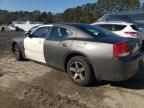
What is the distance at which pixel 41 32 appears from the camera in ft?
23.4

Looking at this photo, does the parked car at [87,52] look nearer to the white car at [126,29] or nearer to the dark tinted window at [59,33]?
the dark tinted window at [59,33]

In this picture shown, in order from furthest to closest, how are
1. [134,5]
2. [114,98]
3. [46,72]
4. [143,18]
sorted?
[134,5]
[143,18]
[46,72]
[114,98]

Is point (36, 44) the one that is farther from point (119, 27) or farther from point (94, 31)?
point (119, 27)

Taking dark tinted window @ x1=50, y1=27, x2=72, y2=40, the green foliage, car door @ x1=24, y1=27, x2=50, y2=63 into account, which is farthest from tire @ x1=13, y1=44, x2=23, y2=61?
the green foliage

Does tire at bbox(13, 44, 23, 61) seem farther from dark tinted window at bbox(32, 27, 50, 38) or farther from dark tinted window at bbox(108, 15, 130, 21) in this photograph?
dark tinted window at bbox(108, 15, 130, 21)

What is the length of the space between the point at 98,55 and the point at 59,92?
1.18 meters

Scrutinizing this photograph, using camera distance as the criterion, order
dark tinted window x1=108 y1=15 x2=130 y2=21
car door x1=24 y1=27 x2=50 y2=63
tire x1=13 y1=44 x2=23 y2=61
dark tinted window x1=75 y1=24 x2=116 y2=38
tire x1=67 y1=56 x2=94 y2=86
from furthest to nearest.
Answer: dark tinted window x1=108 y1=15 x2=130 y2=21 → tire x1=13 y1=44 x2=23 y2=61 → car door x1=24 y1=27 x2=50 y2=63 → dark tinted window x1=75 y1=24 x2=116 y2=38 → tire x1=67 y1=56 x2=94 y2=86

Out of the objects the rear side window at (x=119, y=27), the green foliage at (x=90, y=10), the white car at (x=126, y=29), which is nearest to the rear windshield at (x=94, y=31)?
the white car at (x=126, y=29)

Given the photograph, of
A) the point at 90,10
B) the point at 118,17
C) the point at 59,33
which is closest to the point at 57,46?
the point at 59,33

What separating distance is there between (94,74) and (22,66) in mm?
3006

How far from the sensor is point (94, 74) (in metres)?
5.45

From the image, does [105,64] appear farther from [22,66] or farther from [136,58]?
[22,66]

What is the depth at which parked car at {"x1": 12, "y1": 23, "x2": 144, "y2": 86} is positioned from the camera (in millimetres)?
5102


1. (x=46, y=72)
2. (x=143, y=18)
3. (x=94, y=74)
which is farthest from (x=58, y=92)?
(x=143, y=18)
